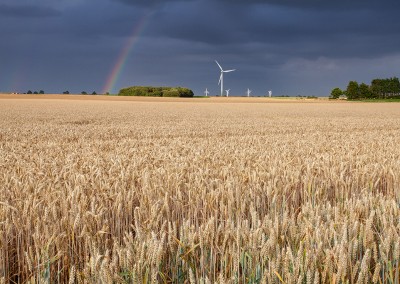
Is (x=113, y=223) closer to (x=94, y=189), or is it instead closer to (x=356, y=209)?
(x=94, y=189)

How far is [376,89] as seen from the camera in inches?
6929

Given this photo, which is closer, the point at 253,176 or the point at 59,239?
the point at 59,239

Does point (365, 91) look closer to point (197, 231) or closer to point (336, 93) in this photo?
point (336, 93)

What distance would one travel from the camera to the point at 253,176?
17.1ft

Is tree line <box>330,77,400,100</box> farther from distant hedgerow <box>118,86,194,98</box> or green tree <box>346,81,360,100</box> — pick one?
distant hedgerow <box>118,86,194,98</box>

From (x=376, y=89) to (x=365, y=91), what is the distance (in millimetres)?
12428

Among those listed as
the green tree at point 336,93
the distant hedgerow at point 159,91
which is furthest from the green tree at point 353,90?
the distant hedgerow at point 159,91

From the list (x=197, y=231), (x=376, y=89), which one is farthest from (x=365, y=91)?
(x=197, y=231)

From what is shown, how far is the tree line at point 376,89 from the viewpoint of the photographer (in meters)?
166

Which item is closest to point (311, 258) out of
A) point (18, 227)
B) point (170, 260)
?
point (170, 260)

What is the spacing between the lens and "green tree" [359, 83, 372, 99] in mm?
166375

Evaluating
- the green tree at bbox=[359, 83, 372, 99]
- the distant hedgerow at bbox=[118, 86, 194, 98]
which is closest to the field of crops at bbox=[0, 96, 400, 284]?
the distant hedgerow at bbox=[118, 86, 194, 98]

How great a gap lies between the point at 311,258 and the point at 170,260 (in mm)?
945

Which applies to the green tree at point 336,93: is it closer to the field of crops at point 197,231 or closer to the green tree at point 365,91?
the green tree at point 365,91
